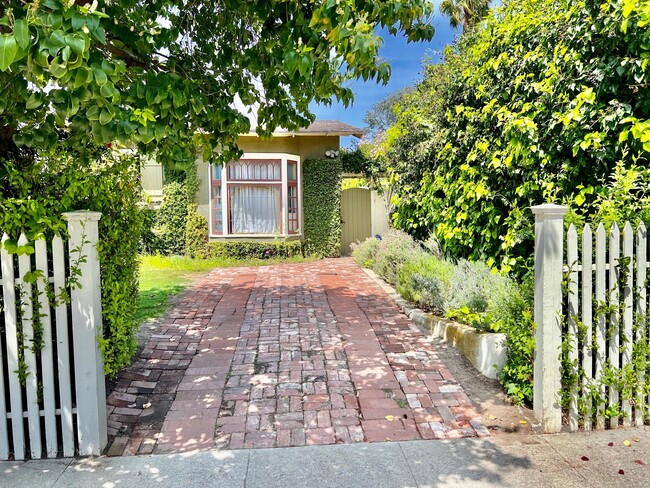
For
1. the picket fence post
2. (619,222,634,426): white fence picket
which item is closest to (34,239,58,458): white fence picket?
the picket fence post

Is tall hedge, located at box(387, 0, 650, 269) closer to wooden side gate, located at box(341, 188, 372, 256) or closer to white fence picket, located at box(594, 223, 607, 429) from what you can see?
white fence picket, located at box(594, 223, 607, 429)

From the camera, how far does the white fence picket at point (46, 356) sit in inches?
115

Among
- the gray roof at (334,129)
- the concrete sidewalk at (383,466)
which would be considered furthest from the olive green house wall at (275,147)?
the concrete sidewalk at (383,466)

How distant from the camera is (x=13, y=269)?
289cm

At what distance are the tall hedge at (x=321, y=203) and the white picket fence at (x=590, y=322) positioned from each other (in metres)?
9.85

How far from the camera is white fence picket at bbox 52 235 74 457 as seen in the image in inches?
116

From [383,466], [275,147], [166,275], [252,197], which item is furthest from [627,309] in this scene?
[275,147]

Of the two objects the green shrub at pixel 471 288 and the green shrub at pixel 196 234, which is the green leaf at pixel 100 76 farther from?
the green shrub at pixel 196 234

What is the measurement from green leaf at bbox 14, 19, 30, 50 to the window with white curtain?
10.8 meters

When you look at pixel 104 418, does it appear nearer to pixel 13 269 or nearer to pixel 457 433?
pixel 13 269

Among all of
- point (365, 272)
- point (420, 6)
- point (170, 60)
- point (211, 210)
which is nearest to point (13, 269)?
point (170, 60)

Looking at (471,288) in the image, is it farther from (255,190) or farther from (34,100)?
(255,190)

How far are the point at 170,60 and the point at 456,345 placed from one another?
4.11m

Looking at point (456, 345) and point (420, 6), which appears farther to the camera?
point (456, 345)
